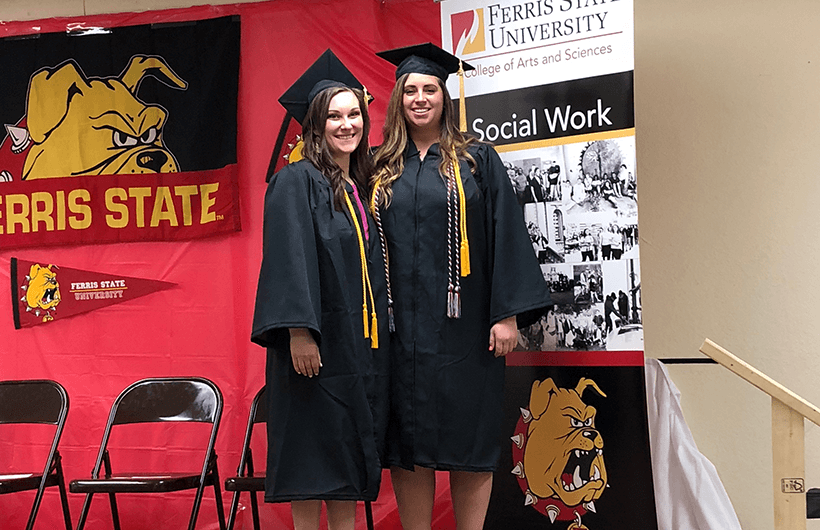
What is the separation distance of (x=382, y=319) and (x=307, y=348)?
26cm

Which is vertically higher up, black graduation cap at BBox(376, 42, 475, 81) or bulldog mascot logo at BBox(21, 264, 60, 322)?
black graduation cap at BBox(376, 42, 475, 81)

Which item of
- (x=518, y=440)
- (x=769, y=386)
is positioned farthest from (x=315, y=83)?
(x=769, y=386)

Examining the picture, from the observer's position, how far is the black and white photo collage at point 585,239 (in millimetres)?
2834

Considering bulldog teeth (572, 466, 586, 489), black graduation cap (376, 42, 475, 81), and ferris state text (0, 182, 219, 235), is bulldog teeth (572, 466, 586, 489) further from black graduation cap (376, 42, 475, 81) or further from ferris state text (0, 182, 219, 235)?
ferris state text (0, 182, 219, 235)

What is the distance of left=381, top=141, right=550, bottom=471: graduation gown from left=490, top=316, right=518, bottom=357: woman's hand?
0.12 feet

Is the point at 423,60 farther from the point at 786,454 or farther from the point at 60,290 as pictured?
the point at 60,290

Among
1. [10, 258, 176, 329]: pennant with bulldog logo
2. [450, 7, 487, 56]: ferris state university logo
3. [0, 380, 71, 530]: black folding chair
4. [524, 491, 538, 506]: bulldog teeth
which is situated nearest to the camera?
[524, 491, 538, 506]: bulldog teeth

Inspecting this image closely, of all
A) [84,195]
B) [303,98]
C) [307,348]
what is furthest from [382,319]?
[84,195]

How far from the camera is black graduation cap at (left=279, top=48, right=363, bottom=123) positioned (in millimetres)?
2609

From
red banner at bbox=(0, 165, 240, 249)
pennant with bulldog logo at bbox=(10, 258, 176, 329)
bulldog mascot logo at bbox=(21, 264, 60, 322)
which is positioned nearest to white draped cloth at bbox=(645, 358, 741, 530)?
red banner at bbox=(0, 165, 240, 249)

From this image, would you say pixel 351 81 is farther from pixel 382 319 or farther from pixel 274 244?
pixel 382 319

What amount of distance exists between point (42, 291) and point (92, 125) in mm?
841

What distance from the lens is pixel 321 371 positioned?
8.09 ft

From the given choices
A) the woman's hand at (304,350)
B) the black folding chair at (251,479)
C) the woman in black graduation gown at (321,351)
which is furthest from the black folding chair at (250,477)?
the woman's hand at (304,350)
